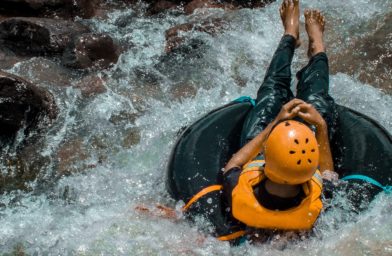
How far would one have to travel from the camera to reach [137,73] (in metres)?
7.21

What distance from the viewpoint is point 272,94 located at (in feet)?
17.3

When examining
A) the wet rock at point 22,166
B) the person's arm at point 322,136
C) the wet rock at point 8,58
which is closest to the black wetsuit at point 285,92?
the person's arm at point 322,136

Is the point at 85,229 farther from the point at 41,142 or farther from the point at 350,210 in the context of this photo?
the point at 350,210

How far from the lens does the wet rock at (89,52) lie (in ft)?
23.3

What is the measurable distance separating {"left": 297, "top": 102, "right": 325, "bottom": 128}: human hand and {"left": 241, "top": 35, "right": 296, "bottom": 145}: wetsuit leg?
54 centimetres

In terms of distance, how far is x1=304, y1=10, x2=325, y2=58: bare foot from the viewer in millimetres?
5730

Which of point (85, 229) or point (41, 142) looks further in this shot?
point (41, 142)

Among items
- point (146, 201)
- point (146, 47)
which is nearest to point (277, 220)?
point (146, 201)

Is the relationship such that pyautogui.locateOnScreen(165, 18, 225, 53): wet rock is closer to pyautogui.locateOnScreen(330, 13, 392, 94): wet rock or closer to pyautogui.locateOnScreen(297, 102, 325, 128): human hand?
pyautogui.locateOnScreen(330, 13, 392, 94): wet rock

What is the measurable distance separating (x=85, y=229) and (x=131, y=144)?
5.22 feet

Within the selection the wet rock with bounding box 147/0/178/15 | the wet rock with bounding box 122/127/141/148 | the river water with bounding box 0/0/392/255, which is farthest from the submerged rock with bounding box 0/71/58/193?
the wet rock with bounding box 147/0/178/15

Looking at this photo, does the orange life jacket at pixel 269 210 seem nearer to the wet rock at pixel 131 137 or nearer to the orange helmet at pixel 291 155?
the orange helmet at pixel 291 155

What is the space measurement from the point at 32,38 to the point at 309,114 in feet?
13.4

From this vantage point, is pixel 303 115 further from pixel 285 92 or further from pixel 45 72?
pixel 45 72
